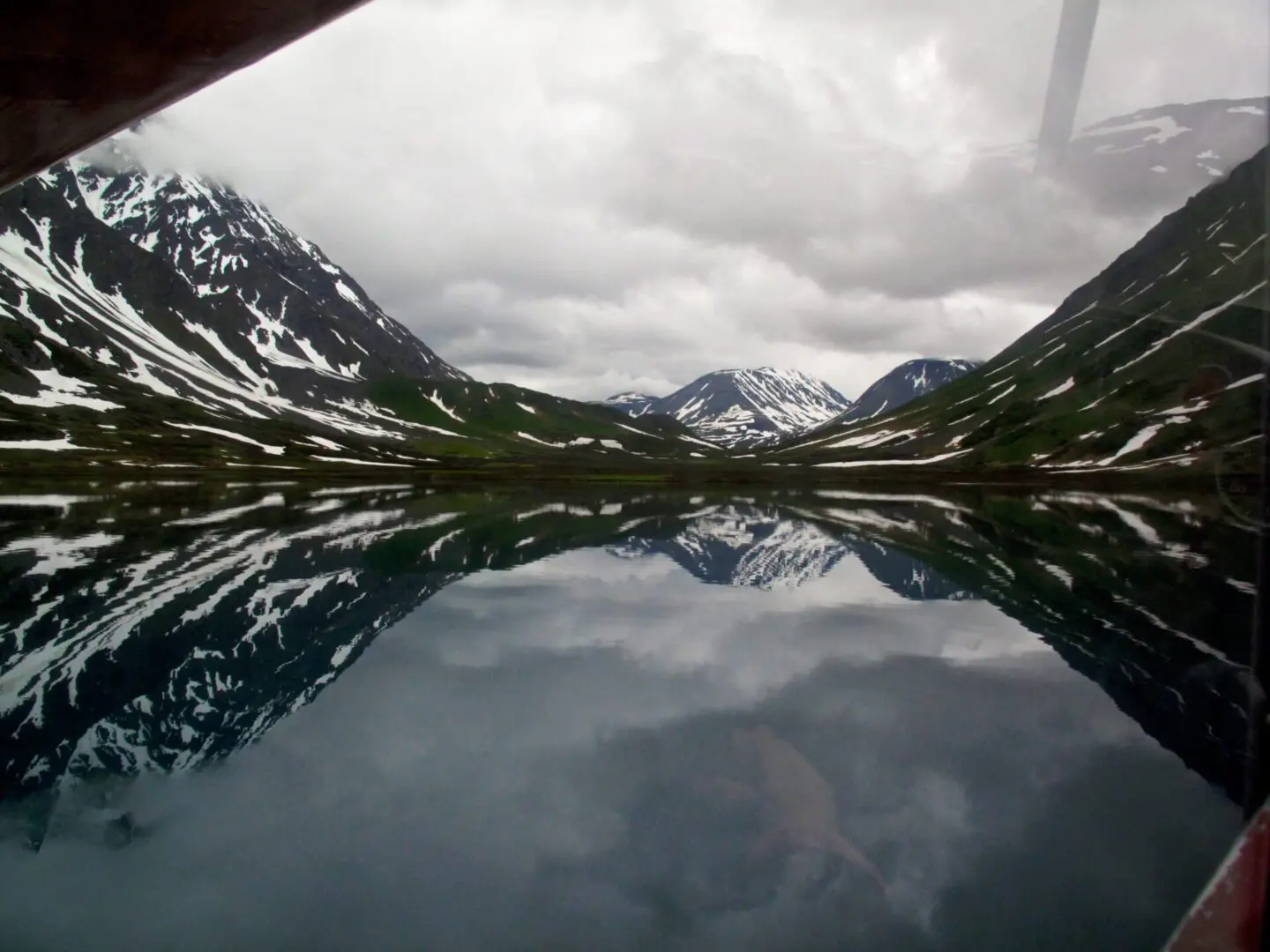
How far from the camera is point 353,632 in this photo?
19.3 metres

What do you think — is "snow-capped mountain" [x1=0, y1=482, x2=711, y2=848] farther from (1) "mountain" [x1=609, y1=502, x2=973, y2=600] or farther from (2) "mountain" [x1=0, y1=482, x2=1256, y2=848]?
(1) "mountain" [x1=609, y1=502, x2=973, y2=600]

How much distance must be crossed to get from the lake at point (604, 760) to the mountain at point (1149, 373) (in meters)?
4.79

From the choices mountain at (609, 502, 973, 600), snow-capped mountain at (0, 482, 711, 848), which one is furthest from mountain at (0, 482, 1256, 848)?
mountain at (609, 502, 973, 600)

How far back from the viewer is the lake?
7648 millimetres

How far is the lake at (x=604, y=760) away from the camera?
7.65 m

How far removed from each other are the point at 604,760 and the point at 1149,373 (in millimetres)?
41883

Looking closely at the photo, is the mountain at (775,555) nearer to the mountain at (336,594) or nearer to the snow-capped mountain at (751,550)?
the snow-capped mountain at (751,550)

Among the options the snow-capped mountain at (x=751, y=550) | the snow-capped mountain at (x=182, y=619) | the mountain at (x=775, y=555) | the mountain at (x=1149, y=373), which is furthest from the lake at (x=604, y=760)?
the mountain at (x=1149, y=373)

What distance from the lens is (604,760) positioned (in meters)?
11.6

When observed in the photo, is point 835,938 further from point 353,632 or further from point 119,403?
point 119,403

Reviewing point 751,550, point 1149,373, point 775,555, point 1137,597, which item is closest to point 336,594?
point 775,555

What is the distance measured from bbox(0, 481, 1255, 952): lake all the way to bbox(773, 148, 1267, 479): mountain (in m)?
4.79

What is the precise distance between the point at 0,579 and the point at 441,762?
20.2 m

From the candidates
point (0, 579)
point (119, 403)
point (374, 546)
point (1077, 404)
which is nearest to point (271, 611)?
point (0, 579)
